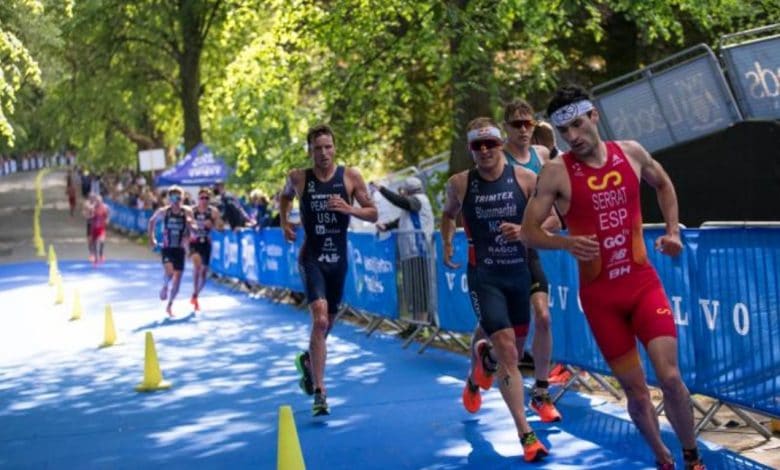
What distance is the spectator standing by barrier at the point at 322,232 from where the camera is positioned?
10648 mm

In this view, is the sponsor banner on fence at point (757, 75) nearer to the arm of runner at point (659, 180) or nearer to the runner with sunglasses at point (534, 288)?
the runner with sunglasses at point (534, 288)

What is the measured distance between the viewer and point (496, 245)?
8.99m

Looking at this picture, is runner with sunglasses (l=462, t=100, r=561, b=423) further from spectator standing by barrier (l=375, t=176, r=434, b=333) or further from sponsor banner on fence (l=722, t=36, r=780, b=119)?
sponsor banner on fence (l=722, t=36, r=780, b=119)

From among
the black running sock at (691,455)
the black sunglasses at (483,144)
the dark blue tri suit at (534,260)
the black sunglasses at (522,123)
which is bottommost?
the black running sock at (691,455)

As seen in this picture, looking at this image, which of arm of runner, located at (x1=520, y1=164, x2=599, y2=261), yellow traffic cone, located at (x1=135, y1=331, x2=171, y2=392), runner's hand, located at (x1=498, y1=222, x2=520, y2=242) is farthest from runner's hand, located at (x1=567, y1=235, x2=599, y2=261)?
yellow traffic cone, located at (x1=135, y1=331, x2=171, y2=392)

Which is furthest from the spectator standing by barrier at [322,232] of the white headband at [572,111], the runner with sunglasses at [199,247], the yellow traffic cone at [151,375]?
the runner with sunglasses at [199,247]

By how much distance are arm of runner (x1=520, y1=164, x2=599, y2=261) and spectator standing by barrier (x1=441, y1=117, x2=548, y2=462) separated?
4.78 feet

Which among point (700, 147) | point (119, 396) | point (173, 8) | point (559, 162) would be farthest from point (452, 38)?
point (173, 8)

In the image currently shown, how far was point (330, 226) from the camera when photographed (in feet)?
35.5

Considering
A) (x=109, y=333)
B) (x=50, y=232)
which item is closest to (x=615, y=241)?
(x=109, y=333)

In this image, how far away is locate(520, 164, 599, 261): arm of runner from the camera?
6.85 metres

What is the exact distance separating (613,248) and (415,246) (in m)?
8.38

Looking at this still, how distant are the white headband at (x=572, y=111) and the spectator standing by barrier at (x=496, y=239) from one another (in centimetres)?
174

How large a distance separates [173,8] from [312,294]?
33.0 meters
